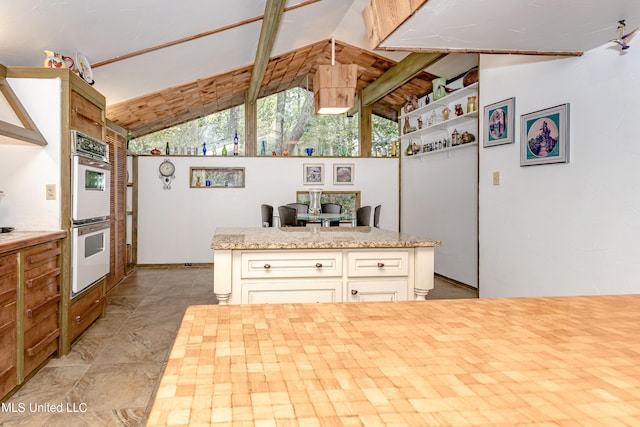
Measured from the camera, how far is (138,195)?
668cm

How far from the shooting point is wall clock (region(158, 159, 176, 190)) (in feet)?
22.1

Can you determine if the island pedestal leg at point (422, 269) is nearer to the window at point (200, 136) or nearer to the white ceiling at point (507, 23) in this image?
the white ceiling at point (507, 23)

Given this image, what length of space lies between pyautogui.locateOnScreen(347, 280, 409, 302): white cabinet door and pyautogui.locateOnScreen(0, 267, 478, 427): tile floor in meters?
1.27

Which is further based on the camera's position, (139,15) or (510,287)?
(510,287)

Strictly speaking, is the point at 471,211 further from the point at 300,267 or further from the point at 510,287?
the point at 300,267

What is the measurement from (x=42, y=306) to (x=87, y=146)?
1186mm

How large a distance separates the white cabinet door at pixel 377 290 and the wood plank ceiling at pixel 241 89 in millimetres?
4085

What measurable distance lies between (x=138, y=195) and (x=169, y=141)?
1.02 metres

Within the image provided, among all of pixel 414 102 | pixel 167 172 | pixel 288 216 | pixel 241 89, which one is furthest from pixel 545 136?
pixel 167 172

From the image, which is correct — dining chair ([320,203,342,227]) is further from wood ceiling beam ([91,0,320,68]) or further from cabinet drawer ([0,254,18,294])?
cabinet drawer ([0,254,18,294])

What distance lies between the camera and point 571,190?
304 centimetres

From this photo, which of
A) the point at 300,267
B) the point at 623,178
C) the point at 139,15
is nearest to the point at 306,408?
the point at 300,267

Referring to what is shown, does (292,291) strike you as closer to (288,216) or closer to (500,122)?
(500,122)

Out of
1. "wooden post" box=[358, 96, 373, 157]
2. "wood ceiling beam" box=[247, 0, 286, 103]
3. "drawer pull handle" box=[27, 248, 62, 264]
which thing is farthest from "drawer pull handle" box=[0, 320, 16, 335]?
"wooden post" box=[358, 96, 373, 157]
